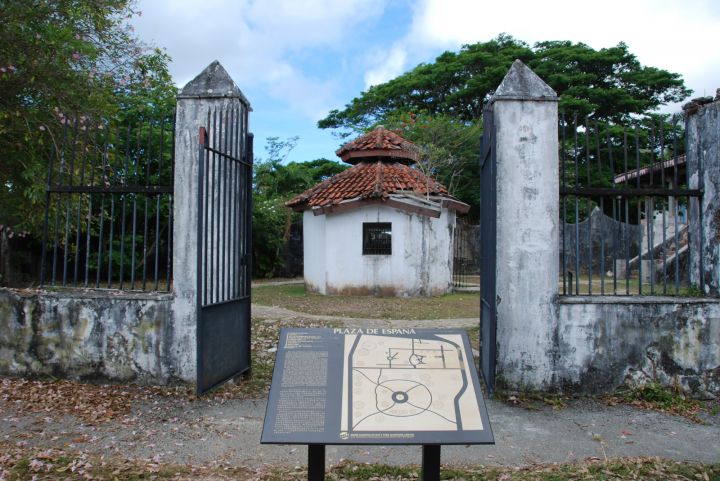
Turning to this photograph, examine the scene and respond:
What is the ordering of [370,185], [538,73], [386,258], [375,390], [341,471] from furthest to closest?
1. [538,73]
2. [370,185]
3. [386,258]
4. [341,471]
5. [375,390]

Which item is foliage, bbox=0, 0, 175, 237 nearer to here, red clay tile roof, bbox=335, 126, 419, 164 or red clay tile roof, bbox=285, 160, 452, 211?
red clay tile roof, bbox=285, 160, 452, 211

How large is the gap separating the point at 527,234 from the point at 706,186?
2.13 m

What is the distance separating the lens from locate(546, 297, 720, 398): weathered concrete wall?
5.93 meters

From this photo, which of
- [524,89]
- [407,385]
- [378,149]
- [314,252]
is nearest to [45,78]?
[524,89]

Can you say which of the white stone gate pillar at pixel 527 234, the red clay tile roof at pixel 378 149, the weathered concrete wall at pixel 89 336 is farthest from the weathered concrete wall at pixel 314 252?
the white stone gate pillar at pixel 527 234

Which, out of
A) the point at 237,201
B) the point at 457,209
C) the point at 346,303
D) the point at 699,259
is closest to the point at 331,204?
the point at 346,303

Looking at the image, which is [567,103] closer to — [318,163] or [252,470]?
[318,163]

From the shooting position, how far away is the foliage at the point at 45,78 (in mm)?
7777

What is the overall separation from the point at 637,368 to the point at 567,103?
2488 cm

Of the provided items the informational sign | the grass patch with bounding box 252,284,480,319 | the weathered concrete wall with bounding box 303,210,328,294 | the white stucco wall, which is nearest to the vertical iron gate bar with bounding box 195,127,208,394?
the informational sign

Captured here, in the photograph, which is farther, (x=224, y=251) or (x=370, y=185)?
(x=370, y=185)

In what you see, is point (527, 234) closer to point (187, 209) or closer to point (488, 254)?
point (488, 254)

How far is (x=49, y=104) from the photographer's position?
8.47m

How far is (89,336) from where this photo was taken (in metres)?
6.30
